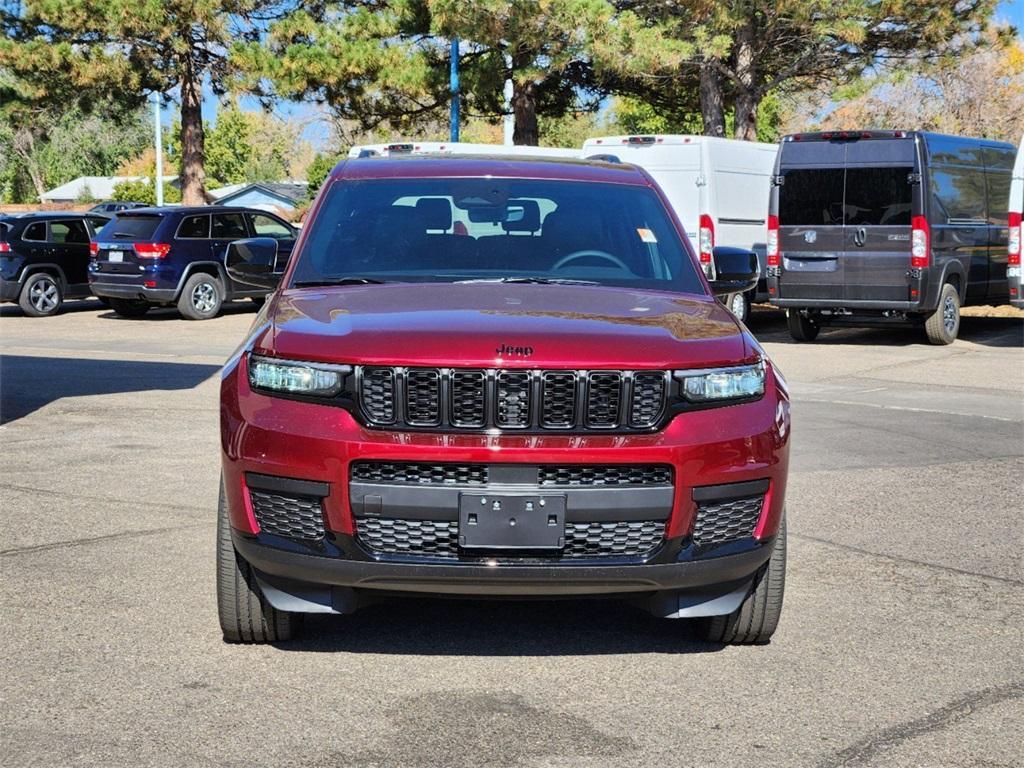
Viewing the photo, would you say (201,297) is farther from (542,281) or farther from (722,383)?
(722,383)

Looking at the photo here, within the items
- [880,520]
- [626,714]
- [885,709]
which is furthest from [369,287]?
[880,520]

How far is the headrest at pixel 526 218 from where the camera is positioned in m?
5.91

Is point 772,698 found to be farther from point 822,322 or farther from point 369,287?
point 822,322

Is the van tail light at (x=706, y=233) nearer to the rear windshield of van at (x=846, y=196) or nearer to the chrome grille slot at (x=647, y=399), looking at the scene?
the rear windshield of van at (x=846, y=196)

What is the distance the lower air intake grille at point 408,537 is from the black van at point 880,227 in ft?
43.8

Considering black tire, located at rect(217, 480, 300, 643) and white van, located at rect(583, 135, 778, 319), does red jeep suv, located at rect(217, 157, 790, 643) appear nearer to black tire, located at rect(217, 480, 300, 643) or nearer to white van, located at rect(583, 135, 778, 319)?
black tire, located at rect(217, 480, 300, 643)

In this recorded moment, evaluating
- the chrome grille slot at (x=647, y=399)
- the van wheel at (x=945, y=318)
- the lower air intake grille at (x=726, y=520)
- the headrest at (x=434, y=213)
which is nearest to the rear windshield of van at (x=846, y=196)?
the van wheel at (x=945, y=318)

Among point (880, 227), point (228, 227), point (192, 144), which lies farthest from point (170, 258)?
point (192, 144)

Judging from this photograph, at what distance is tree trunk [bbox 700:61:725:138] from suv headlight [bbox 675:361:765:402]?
23930 millimetres

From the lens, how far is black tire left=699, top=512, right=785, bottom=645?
5.06 meters

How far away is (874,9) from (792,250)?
32.4 ft

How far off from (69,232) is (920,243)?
13.5 metres

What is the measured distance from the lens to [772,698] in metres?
4.66

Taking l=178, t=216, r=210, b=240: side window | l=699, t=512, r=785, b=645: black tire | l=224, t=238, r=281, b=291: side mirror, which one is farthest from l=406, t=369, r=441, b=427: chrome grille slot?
l=178, t=216, r=210, b=240: side window
